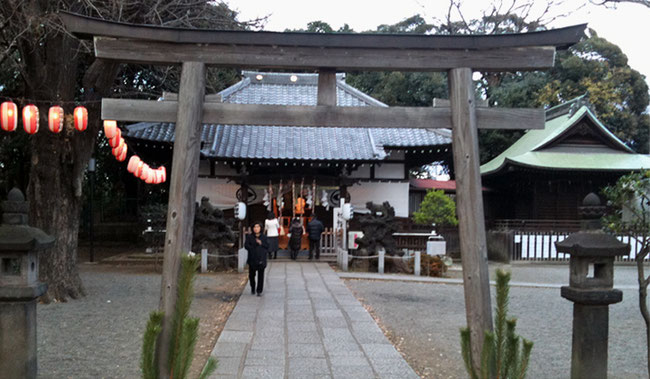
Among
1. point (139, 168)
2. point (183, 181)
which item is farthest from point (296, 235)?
point (183, 181)

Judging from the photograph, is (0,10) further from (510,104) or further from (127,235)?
(510,104)

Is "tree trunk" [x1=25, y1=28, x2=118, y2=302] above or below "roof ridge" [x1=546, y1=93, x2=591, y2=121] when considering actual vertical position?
below

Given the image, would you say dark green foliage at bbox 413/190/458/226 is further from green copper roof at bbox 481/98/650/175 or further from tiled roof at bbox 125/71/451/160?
green copper roof at bbox 481/98/650/175

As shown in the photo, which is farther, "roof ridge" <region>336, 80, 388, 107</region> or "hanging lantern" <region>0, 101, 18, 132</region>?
"roof ridge" <region>336, 80, 388, 107</region>

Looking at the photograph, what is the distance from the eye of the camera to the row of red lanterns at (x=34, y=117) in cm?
793

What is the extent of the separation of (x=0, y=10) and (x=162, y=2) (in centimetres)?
277

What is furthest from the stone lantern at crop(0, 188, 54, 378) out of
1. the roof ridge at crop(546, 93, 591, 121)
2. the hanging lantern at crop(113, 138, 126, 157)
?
the roof ridge at crop(546, 93, 591, 121)

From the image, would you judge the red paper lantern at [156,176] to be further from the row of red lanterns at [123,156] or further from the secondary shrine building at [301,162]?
the secondary shrine building at [301,162]

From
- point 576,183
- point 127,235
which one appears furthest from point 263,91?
point 576,183

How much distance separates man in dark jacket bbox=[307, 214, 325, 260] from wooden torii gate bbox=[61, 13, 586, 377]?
9915 millimetres

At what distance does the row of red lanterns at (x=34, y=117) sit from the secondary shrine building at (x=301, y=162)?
6.54 m

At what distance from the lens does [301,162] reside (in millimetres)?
15531

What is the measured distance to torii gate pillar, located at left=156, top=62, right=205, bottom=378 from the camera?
15.1ft

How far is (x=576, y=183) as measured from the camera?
61.3 ft
